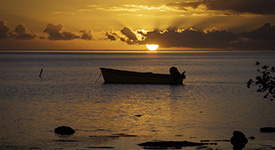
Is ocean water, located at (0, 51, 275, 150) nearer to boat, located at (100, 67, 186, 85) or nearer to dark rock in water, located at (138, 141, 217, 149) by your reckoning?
dark rock in water, located at (138, 141, 217, 149)

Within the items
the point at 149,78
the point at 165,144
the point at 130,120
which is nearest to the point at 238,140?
the point at 165,144

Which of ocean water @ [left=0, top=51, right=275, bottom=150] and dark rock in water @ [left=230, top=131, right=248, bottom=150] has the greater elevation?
ocean water @ [left=0, top=51, right=275, bottom=150]

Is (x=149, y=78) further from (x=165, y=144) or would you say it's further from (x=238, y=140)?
(x=165, y=144)

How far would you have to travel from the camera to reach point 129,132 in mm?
24562

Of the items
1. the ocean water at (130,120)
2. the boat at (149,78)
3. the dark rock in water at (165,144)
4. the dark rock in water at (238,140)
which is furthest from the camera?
the boat at (149,78)

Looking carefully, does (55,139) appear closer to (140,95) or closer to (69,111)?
(69,111)

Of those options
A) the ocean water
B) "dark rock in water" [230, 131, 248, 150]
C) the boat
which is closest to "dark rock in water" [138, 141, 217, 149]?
the ocean water

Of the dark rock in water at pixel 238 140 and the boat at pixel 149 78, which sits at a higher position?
the boat at pixel 149 78

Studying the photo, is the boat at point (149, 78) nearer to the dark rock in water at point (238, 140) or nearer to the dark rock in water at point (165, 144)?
the dark rock in water at point (238, 140)

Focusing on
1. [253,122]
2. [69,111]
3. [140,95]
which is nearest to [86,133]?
[69,111]

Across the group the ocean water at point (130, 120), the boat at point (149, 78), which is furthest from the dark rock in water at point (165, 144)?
the boat at point (149, 78)

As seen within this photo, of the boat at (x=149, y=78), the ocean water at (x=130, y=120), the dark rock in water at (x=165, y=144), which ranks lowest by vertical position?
the dark rock in water at (x=165, y=144)

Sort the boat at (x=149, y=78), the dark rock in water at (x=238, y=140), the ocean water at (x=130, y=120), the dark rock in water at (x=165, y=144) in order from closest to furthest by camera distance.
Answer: the dark rock in water at (x=165, y=144) → the dark rock in water at (x=238, y=140) → the ocean water at (x=130, y=120) → the boat at (x=149, y=78)

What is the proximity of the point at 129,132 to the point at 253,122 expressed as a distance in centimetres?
987
